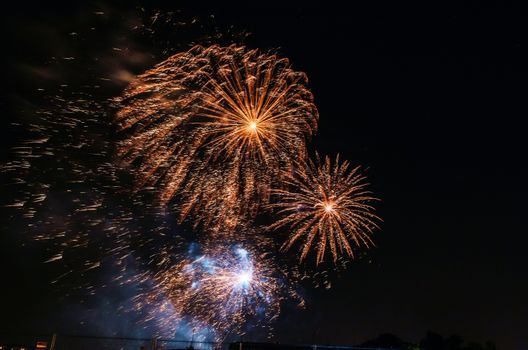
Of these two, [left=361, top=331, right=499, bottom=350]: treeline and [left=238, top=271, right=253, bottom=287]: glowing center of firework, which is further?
[left=361, top=331, right=499, bottom=350]: treeline

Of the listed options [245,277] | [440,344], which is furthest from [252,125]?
[440,344]

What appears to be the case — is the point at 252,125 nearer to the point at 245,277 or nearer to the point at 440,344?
the point at 245,277

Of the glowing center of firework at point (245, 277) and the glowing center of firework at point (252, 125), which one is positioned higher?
the glowing center of firework at point (252, 125)

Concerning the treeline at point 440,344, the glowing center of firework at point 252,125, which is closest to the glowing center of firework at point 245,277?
the glowing center of firework at point 252,125

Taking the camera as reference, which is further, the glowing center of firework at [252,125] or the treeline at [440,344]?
the treeline at [440,344]

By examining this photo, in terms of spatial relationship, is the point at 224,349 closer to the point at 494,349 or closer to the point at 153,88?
the point at 153,88

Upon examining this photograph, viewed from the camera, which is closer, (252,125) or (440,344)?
(252,125)

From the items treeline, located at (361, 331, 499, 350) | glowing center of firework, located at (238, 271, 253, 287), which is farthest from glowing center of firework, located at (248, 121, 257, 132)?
treeline, located at (361, 331, 499, 350)

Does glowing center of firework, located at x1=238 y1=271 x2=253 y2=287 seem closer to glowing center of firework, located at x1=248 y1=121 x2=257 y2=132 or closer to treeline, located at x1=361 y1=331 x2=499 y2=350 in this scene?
glowing center of firework, located at x1=248 y1=121 x2=257 y2=132

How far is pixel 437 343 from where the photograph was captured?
148ft

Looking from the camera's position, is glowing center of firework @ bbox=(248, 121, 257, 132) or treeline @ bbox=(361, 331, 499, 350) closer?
glowing center of firework @ bbox=(248, 121, 257, 132)

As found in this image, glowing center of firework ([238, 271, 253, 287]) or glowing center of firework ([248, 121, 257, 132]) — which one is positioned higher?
glowing center of firework ([248, 121, 257, 132])

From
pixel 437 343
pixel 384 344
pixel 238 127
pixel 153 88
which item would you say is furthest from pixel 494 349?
pixel 153 88

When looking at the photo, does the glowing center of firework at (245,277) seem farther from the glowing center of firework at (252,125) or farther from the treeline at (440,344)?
the treeline at (440,344)
